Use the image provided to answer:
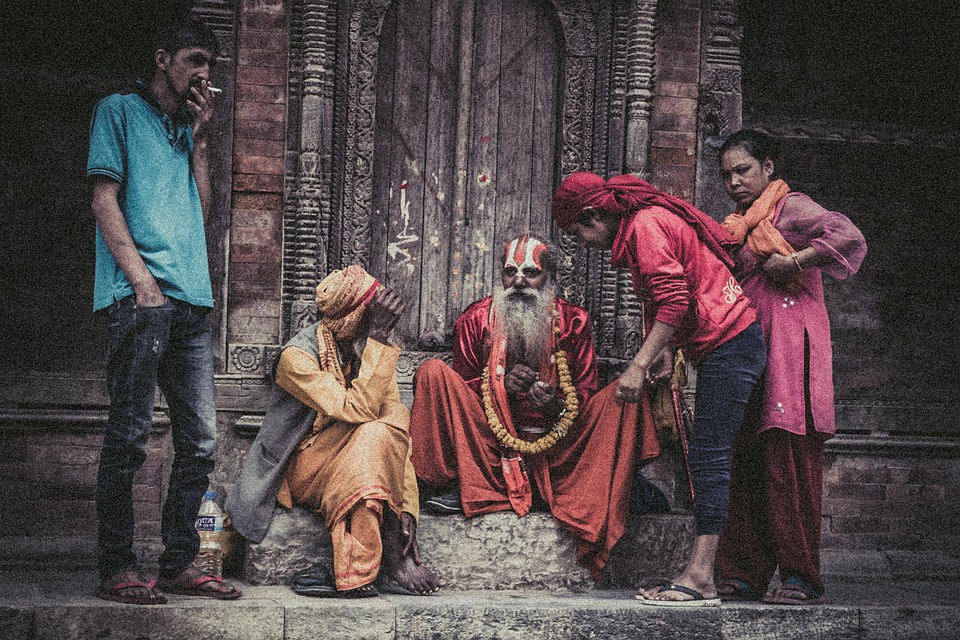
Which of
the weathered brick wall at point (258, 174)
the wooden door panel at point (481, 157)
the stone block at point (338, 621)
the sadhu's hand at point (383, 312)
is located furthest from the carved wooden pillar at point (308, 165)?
the stone block at point (338, 621)

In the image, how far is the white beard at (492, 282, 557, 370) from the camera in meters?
5.98

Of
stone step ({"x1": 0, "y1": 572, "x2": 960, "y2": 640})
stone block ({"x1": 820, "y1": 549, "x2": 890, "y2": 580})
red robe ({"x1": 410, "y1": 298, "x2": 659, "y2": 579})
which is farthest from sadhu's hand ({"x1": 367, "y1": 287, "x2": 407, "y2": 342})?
stone block ({"x1": 820, "y1": 549, "x2": 890, "y2": 580})

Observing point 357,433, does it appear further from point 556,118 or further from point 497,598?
point 556,118

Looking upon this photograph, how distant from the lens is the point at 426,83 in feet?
22.6

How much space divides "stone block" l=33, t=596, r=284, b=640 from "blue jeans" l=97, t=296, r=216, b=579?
0.67 feet

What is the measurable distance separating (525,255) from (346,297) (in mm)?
1091

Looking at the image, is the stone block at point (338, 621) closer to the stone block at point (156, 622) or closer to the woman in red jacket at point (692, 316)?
the stone block at point (156, 622)

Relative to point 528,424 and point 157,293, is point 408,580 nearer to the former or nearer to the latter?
point 528,424

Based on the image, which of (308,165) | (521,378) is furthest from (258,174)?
(521,378)

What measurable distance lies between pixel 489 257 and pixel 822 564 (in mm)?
2460

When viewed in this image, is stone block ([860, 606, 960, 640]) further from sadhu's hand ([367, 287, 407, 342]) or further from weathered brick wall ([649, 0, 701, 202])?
weathered brick wall ([649, 0, 701, 202])

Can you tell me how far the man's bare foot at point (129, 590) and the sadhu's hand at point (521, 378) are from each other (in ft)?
6.17

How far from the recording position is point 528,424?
5973mm

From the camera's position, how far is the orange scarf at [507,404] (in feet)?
18.7
